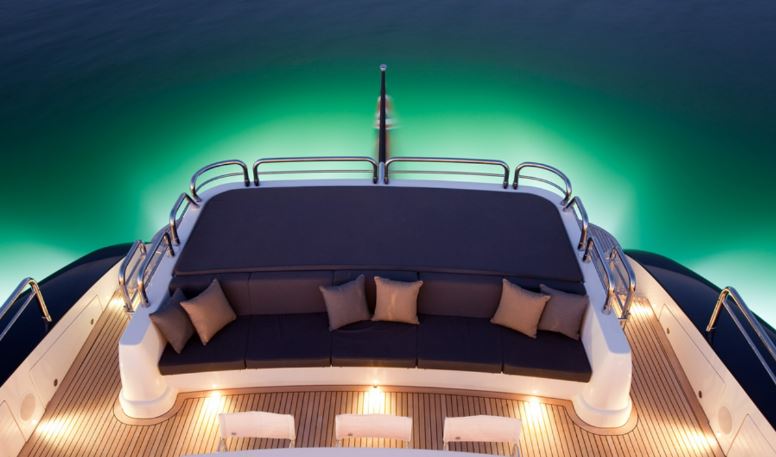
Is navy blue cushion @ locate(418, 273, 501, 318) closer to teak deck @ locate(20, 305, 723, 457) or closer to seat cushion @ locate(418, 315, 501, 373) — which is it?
seat cushion @ locate(418, 315, 501, 373)

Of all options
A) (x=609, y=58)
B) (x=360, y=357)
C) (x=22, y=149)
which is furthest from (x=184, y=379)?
(x=609, y=58)

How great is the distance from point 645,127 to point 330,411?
9.75 meters

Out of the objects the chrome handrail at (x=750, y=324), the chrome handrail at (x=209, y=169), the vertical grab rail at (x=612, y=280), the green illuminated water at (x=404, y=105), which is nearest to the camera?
the chrome handrail at (x=750, y=324)

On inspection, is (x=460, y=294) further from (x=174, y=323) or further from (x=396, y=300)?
(x=174, y=323)

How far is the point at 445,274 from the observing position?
3.33 m

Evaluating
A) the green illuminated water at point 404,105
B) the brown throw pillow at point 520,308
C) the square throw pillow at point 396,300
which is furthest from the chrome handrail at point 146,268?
the green illuminated water at point 404,105

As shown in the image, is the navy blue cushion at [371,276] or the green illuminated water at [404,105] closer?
the navy blue cushion at [371,276]

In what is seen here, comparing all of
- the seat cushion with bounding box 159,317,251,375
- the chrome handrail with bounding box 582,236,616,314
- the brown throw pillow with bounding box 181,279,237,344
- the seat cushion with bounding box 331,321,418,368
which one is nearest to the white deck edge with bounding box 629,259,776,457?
the chrome handrail with bounding box 582,236,616,314

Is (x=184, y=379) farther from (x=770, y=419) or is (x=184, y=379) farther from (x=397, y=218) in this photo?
(x=770, y=419)

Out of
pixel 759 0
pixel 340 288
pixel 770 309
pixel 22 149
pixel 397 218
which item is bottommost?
pixel 770 309

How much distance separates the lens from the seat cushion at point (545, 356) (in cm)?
298

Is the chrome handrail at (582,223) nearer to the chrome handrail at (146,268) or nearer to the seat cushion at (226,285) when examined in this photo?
the seat cushion at (226,285)

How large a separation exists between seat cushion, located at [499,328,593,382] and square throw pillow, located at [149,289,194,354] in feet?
6.80

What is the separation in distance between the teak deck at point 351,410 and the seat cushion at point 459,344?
31cm
